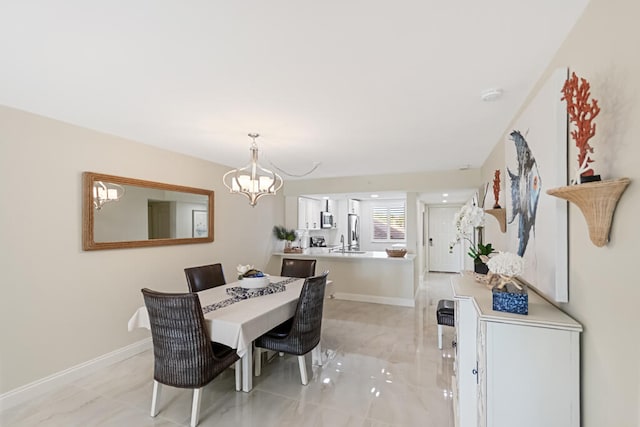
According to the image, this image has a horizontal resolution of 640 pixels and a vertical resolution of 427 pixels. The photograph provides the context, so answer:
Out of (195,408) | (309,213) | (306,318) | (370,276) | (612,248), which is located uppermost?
(309,213)

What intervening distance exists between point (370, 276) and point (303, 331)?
323 centimetres

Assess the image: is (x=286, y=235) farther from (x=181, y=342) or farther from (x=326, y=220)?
(x=181, y=342)

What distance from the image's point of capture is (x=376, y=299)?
563 centimetres

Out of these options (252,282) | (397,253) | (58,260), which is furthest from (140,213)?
(397,253)

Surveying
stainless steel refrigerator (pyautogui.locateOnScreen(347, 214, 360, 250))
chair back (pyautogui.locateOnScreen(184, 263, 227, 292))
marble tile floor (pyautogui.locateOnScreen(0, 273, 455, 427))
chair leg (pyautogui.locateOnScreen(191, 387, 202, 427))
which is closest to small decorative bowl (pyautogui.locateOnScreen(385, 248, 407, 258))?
marble tile floor (pyautogui.locateOnScreen(0, 273, 455, 427))

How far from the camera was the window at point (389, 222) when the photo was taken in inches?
341

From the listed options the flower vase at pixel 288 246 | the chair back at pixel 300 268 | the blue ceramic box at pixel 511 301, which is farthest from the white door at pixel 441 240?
the blue ceramic box at pixel 511 301

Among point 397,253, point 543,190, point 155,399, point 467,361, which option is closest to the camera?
point 543,190

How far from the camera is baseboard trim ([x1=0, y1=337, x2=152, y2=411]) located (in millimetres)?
2428

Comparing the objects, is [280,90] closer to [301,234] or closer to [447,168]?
[447,168]

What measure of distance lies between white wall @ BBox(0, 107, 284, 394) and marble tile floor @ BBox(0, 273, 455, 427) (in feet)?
1.21

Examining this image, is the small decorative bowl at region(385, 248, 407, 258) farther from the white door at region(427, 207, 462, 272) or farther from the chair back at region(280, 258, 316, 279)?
the white door at region(427, 207, 462, 272)

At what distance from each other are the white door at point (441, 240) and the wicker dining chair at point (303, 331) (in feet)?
23.1

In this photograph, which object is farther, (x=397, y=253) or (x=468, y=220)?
(x=397, y=253)
